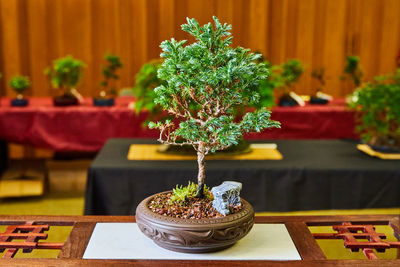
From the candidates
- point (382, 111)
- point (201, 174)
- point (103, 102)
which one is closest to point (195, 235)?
point (201, 174)

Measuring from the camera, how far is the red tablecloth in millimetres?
3627

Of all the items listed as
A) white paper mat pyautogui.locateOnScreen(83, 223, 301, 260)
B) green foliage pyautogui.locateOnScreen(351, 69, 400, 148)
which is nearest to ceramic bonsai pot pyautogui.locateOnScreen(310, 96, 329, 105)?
green foliage pyautogui.locateOnScreen(351, 69, 400, 148)

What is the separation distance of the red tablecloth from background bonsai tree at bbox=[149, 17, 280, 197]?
7.86 feet

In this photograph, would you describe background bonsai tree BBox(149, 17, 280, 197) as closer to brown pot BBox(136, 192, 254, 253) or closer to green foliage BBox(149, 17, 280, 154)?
green foliage BBox(149, 17, 280, 154)

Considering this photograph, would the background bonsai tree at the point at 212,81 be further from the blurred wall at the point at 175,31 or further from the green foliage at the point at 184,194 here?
the blurred wall at the point at 175,31

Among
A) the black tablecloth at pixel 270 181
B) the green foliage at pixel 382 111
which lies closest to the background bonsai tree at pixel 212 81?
the black tablecloth at pixel 270 181

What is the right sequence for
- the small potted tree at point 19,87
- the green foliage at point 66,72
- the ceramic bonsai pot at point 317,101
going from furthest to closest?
the ceramic bonsai pot at point 317,101
the small potted tree at point 19,87
the green foliage at point 66,72

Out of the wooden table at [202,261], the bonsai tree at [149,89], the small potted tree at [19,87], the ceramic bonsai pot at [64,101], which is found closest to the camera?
the wooden table at [202,261]

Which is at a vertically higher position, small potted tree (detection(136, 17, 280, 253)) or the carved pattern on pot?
small potted tree (detection(136, 17, 280, 253))

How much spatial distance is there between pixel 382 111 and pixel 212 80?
66.3 inches

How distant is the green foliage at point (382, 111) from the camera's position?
243 cm

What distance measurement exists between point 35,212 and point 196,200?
7.88 feet

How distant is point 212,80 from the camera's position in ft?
3.80

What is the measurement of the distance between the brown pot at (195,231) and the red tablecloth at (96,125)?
2437 millimetres
